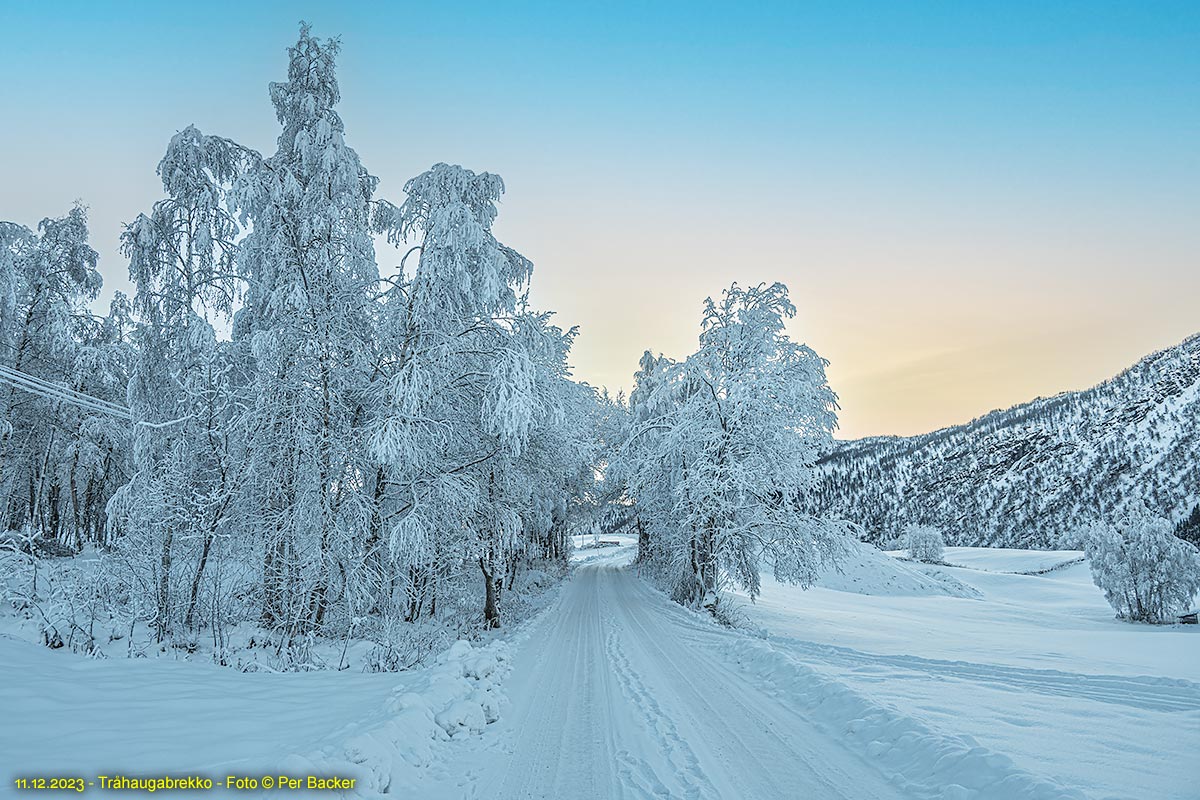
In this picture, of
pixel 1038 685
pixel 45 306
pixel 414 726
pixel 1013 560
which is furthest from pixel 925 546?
pixel 45 306

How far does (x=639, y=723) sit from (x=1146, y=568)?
3283 cm

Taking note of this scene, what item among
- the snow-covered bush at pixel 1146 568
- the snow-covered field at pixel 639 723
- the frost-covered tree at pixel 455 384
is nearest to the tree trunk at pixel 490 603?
the frost-covered tree at pixel 455 384

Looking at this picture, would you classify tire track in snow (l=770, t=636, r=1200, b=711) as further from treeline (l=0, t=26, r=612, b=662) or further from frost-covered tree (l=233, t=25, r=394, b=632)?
frost-covered tree (l=233, t=25, r=394, b=632)

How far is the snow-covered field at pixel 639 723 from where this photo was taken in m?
4.50

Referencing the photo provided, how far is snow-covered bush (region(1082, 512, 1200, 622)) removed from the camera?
25.4m

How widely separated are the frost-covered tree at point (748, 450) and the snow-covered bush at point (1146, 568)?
69.3ft

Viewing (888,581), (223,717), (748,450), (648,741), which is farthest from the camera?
(888,581)

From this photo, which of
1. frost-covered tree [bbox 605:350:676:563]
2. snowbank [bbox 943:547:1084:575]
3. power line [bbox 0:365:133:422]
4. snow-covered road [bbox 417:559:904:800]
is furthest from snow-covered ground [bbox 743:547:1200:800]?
snowbank [bbox 943:547:1084:575]

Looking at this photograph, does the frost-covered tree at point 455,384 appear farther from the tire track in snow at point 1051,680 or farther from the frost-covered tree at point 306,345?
the tire track in snow at point 1051,680

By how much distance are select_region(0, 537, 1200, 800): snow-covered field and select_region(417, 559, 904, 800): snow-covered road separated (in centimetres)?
3

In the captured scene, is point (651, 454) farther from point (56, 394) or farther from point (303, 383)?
point (56, 394)

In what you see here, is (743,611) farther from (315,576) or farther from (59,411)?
(59,411)

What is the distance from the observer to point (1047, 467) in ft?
403

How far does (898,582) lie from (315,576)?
39700mm
